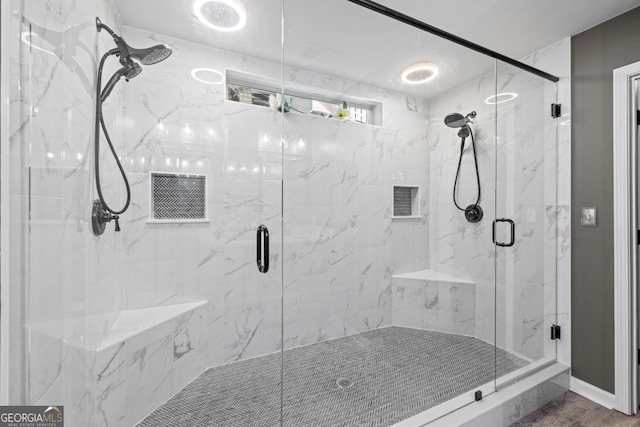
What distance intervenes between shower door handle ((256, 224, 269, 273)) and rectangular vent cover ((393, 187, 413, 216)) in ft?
2.63

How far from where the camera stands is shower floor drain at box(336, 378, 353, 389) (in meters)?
1.60

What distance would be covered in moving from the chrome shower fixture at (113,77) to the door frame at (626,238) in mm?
2729

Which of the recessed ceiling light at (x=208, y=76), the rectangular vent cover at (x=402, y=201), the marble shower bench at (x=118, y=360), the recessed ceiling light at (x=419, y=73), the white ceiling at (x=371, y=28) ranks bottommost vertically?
the marble shower bench at (x=118, y=360)

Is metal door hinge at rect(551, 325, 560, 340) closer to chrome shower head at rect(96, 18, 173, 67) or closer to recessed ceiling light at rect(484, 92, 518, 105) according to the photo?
recessed ceiling light at rect(484, 92, 518, 105)

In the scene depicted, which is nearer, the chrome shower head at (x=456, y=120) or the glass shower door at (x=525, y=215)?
the chrome shower head at (x=456, y=120)

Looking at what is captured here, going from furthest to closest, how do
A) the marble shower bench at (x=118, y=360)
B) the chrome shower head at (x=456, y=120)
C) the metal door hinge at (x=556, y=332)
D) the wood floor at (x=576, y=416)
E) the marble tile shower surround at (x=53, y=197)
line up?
the metal door hinge at (x=556, y=332) < the chrome shower head at (x=456, y=120) < the wood floor at (x=576, y=416) < the marble shower bench at (x=118, y=360) < the marble tile shower surround at (x=53, y=197)

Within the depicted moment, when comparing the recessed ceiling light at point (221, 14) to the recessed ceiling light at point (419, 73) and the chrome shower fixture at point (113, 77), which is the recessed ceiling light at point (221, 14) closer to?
the chrome shower fixture at point (113, 77)

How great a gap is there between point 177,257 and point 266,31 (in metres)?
1.34

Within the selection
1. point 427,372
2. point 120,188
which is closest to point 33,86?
point 120,188

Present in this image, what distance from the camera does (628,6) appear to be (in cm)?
174

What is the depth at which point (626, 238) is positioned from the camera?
1.79m

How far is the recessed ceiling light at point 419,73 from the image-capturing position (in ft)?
5.63

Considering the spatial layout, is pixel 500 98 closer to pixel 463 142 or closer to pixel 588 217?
pixel 463 142

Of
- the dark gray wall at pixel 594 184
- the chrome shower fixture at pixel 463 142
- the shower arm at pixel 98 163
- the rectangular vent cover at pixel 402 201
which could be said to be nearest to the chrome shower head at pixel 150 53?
the shower arm at pixel 98 163
